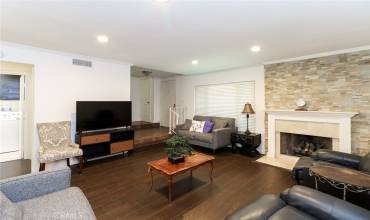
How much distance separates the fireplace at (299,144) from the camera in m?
4.23

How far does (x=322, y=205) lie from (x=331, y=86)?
316 cm

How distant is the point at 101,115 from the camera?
4.17 meters

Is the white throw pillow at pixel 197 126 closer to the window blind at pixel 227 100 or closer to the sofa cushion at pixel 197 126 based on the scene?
the sofa cushion at pixel 197 126

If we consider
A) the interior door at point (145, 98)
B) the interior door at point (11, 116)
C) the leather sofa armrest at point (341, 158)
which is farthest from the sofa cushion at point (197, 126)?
the interior door at point (11, 116)

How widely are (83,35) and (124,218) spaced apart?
2.59 metres

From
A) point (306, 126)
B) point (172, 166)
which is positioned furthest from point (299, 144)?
point (172, 166)

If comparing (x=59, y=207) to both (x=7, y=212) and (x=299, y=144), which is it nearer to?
(x=7, y=212)

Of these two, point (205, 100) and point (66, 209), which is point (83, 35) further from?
point (205, 100)

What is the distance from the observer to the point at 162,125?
769 centimetres

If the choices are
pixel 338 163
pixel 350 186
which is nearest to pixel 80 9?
pixel 350 186

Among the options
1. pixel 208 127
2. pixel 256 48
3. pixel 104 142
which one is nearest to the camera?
pixel 256 48

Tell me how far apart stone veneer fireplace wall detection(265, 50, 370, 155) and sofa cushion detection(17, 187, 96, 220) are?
433 centimetres

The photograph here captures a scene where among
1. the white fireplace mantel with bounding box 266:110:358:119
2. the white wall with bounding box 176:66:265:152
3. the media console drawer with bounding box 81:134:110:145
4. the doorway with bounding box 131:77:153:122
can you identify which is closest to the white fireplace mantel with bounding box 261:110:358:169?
the white fireplace mantel with bounding box 266:110:358:119

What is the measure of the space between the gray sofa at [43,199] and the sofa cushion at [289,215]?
1484 millimetres
